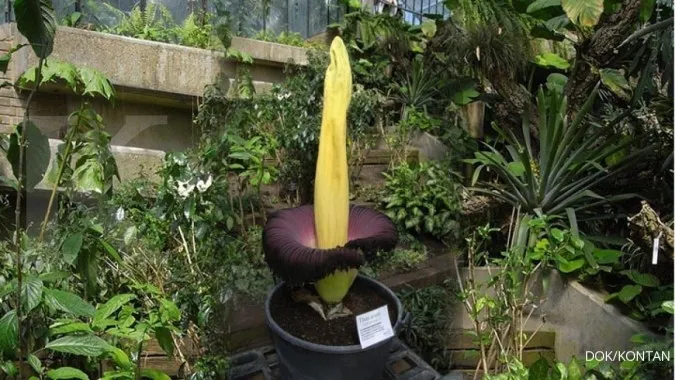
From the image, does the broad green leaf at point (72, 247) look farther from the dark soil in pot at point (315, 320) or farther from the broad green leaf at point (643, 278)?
the broad green leaf at point (643, 278)

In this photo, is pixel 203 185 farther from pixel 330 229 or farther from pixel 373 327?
pixel 373 327

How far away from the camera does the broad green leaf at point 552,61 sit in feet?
7.51

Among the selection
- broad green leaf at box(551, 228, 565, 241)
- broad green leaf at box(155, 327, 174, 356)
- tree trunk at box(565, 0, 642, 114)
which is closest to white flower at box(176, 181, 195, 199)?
broad green leaf at box(155, 327, 174, 356)

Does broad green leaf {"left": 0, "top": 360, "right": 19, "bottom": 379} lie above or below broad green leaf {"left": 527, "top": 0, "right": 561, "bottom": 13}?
below

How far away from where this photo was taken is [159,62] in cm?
161

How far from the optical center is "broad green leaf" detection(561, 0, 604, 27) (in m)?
1.67

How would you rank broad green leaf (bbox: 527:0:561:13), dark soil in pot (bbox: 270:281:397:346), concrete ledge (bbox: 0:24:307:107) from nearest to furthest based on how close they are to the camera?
dark soil in pot (bbox: 270:281:397:346) < concrete ledge (bbox: 0:24:307:107) < broad green leaf (bbox: 527:0:561:13)

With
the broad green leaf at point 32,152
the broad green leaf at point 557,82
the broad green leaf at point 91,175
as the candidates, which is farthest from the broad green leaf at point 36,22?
the broad green leaf at point 557,82

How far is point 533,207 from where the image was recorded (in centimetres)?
180

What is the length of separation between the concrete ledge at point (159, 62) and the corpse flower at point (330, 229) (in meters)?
0.40

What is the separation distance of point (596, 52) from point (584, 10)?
0.40 meters

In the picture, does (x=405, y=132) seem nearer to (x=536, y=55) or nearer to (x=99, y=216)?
(x=99, y=216)

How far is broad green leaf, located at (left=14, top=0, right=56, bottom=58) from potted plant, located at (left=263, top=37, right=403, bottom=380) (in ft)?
1.86

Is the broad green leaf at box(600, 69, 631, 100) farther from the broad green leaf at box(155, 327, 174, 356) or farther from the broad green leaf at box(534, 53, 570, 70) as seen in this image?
the broad green leaf at box(155, 327, 174, 356)
